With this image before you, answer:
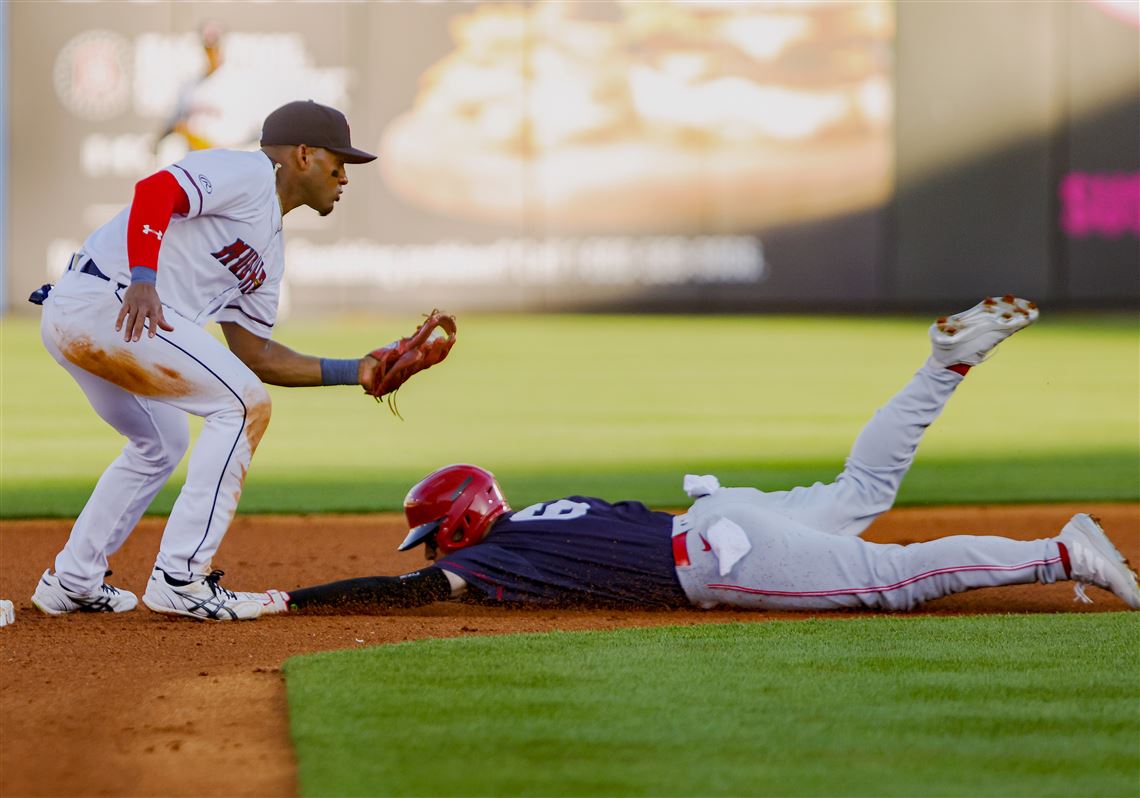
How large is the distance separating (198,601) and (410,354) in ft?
3.24

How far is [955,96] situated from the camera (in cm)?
2030

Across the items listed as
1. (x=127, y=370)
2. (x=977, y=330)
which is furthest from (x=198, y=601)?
(x=977, y=330)

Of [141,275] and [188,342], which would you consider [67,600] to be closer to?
[188,342]

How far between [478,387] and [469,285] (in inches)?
278

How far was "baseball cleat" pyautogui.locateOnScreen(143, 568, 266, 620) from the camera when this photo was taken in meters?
4.50

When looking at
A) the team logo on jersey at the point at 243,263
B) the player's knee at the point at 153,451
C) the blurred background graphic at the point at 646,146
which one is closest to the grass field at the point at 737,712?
the player's knee at the point at 153,451

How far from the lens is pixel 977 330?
15.8 ft

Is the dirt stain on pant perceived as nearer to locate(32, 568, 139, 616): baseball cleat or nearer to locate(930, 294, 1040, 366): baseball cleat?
locate(32, 568, 139, 616): baseball cleat

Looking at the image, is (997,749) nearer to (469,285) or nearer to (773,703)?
(773,703)

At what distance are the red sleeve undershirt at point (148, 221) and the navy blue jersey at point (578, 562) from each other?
4.17 feet

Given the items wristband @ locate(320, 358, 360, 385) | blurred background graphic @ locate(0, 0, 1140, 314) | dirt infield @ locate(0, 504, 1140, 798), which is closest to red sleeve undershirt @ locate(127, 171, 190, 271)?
wristband @ locate(320, 358, 360, 385)

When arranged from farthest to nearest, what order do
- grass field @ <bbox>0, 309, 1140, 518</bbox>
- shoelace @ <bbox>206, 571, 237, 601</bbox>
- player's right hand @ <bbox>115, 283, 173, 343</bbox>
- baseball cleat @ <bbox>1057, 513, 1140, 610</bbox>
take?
grass field @ <bbox>0, 309, 1140, 518</bbox>, shoelace @ <bbox>206, 571, 237, 601</bbox>, baseball cleat @ <bbox>1057, 513, 1140, 610</bbox>, player's right hand @ <bbox>115, 283, 173, 343</bbox>

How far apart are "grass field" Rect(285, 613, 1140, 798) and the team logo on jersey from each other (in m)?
1.28

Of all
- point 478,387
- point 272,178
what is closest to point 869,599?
point 272,178
